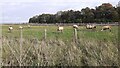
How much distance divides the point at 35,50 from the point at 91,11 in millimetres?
6265

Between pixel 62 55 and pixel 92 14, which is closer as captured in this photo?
pixel 62 55

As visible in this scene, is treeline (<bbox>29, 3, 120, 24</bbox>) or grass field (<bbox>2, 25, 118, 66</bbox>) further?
treeline (<bbox>29, 3, 120, 24</bbox>)

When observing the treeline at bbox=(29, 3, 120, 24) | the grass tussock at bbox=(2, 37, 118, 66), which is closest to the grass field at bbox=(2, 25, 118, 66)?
the grass tussock at bbox=(2, 37, 118, 66)

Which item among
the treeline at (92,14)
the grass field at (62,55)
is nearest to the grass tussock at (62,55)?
the grass field at (62,55)

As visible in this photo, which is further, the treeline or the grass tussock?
the treeline

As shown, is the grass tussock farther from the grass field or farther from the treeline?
the treeline

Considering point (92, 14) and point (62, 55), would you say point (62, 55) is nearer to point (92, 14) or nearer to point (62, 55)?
point (62, 55)

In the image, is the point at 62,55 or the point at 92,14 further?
the point at 92,14

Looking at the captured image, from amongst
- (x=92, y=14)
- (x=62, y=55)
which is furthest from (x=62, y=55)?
(x=92, y=14)

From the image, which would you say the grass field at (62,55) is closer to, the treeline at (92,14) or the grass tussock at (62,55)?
the grass tussock at (62,55)

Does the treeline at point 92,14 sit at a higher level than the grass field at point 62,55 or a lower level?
higher

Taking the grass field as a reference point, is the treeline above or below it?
above

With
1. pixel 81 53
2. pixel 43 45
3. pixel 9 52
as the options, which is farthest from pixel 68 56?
pixel 9 52

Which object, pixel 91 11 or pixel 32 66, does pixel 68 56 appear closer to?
pixel 32 66
